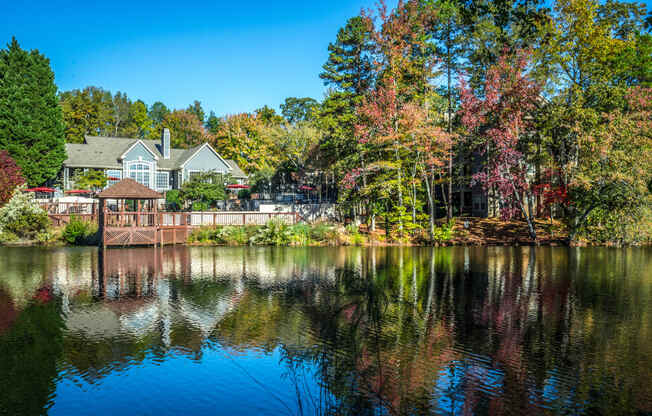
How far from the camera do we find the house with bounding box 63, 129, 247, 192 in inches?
1781

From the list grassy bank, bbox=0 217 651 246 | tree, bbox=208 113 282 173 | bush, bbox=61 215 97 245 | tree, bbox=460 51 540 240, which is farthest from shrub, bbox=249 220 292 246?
tree, bbox=208 113 282 173

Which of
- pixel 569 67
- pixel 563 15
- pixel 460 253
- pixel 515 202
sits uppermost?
pixel 563 15

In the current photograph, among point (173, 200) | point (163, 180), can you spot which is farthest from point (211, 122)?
point (173, 200)

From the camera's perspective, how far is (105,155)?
4669cm

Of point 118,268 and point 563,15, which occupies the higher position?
point 563,15

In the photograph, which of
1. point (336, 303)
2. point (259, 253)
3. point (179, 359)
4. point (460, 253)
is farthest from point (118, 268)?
point (460, 253)

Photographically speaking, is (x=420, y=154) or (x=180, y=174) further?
(x=180, y=174)

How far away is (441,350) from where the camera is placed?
7355mm

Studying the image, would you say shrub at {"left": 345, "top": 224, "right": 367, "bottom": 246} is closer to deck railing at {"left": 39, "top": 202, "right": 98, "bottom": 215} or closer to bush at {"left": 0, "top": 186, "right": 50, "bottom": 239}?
deck railing at {"left": 39, "top": 202, "right": 98, "bottom": 215}

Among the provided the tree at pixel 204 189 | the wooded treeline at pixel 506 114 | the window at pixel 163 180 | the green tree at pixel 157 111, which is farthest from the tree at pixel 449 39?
the green tree at pixel 157 111

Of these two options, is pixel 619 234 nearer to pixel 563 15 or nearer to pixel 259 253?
pixel 563 15

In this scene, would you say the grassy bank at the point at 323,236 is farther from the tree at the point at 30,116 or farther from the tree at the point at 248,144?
the tree at the point at 248,144

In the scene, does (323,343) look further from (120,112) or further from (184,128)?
(120,112)

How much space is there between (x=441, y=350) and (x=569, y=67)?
30.0 m
